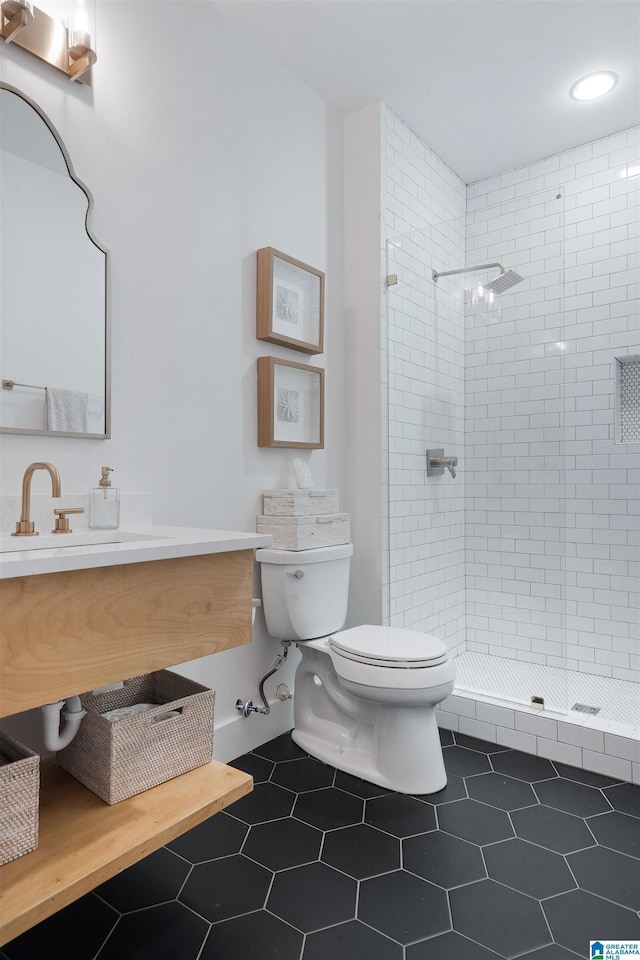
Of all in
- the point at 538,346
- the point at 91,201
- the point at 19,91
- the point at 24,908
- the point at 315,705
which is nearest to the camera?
the point at 24,908

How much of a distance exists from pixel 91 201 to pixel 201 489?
2.97 feet

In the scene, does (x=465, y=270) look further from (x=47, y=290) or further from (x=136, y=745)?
(x=136, y=745)

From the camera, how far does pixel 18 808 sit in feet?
3.55

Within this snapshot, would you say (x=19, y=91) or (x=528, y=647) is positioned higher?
(x=19, y=91)

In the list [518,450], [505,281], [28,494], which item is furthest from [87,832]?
[505,281]

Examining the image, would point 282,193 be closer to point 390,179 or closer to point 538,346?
point 390,179

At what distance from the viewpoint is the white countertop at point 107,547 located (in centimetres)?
91

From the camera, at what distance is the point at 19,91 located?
1443 mm

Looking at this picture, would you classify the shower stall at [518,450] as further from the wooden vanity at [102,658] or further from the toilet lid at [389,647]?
the wooden vanity at [102,658]

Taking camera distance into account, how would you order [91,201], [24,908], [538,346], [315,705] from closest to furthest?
[24,908]
[91,201]
[315,705]
[538,346]

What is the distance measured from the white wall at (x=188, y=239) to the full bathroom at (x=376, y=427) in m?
0.01

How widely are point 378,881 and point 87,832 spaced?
0.74 m

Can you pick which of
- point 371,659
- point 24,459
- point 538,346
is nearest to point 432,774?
point 371,659

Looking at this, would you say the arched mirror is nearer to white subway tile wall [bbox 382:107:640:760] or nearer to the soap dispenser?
the soap dispenser
